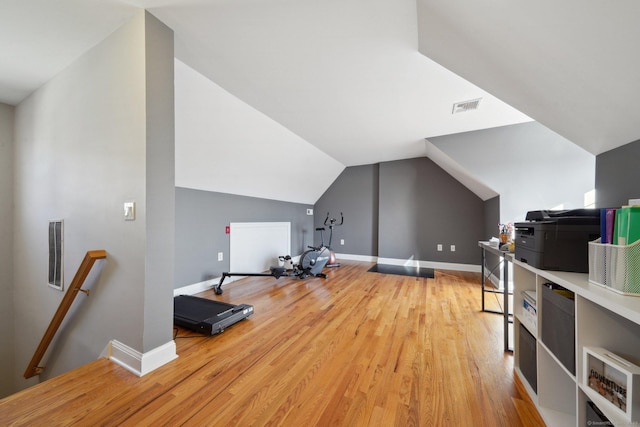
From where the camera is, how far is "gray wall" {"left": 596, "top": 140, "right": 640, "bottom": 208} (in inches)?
46.9

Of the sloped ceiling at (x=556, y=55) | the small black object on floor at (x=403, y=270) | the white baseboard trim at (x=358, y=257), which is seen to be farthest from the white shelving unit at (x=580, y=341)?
the white baseboard trim at (x=358, y=257)

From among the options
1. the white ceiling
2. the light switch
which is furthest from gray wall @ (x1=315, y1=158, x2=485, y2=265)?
the light switch

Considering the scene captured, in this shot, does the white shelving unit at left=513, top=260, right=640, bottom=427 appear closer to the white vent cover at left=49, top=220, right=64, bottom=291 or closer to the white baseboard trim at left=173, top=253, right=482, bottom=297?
the white baseboard trim at left=173, top=253, right=482, bottom=297

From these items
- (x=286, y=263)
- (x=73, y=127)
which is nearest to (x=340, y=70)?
(x=73, y=127)

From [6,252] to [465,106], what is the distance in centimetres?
553

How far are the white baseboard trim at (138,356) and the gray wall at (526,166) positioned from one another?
4.07 metres

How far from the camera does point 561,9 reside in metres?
0.87

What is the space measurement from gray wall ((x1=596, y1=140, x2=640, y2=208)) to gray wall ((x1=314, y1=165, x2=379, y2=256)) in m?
3.94

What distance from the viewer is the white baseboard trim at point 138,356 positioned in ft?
4.72

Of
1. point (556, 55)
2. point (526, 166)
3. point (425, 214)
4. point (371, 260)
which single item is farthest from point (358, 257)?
point (556, 55)

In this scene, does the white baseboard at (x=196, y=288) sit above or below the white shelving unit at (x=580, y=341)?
below

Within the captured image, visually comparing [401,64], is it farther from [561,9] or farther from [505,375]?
[505,375]

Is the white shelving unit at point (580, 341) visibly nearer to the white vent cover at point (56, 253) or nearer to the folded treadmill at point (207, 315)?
the folded treadmill at point (207, 315)

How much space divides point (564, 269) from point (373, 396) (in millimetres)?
1177
